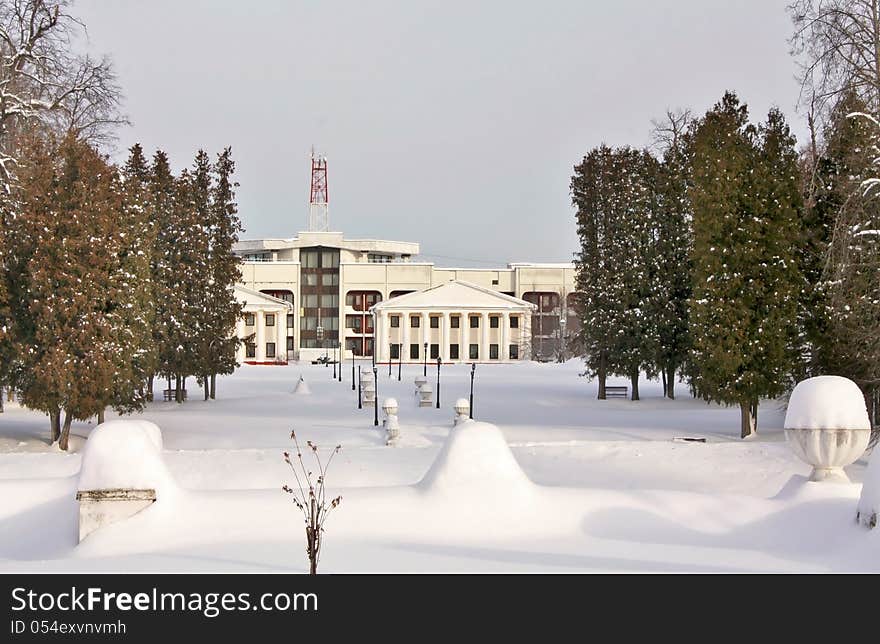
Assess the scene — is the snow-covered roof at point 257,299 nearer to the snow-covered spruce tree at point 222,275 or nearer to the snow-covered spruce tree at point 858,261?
the snow-covered spruce tree at point 222,275

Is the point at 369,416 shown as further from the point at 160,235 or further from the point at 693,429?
the point at 160,235

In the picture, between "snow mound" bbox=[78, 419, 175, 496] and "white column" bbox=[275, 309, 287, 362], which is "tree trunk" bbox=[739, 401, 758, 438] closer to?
"snow mound" bbox=[78, 419, 175, 496]

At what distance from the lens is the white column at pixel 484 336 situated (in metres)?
104

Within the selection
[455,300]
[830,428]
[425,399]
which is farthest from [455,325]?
[830,428]

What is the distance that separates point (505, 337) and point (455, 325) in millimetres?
5366

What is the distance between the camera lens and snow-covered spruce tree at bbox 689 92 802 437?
1088 inches

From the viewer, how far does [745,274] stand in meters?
28.1

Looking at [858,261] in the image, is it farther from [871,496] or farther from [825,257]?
[871,496]

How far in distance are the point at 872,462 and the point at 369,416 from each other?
25.1 meters

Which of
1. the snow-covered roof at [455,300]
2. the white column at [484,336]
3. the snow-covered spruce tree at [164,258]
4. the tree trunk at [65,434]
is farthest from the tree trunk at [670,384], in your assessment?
the white column at [484,336]

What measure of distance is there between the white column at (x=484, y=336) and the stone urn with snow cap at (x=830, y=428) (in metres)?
92.3

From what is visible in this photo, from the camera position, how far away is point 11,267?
25547 mm

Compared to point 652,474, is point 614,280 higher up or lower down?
higher up
